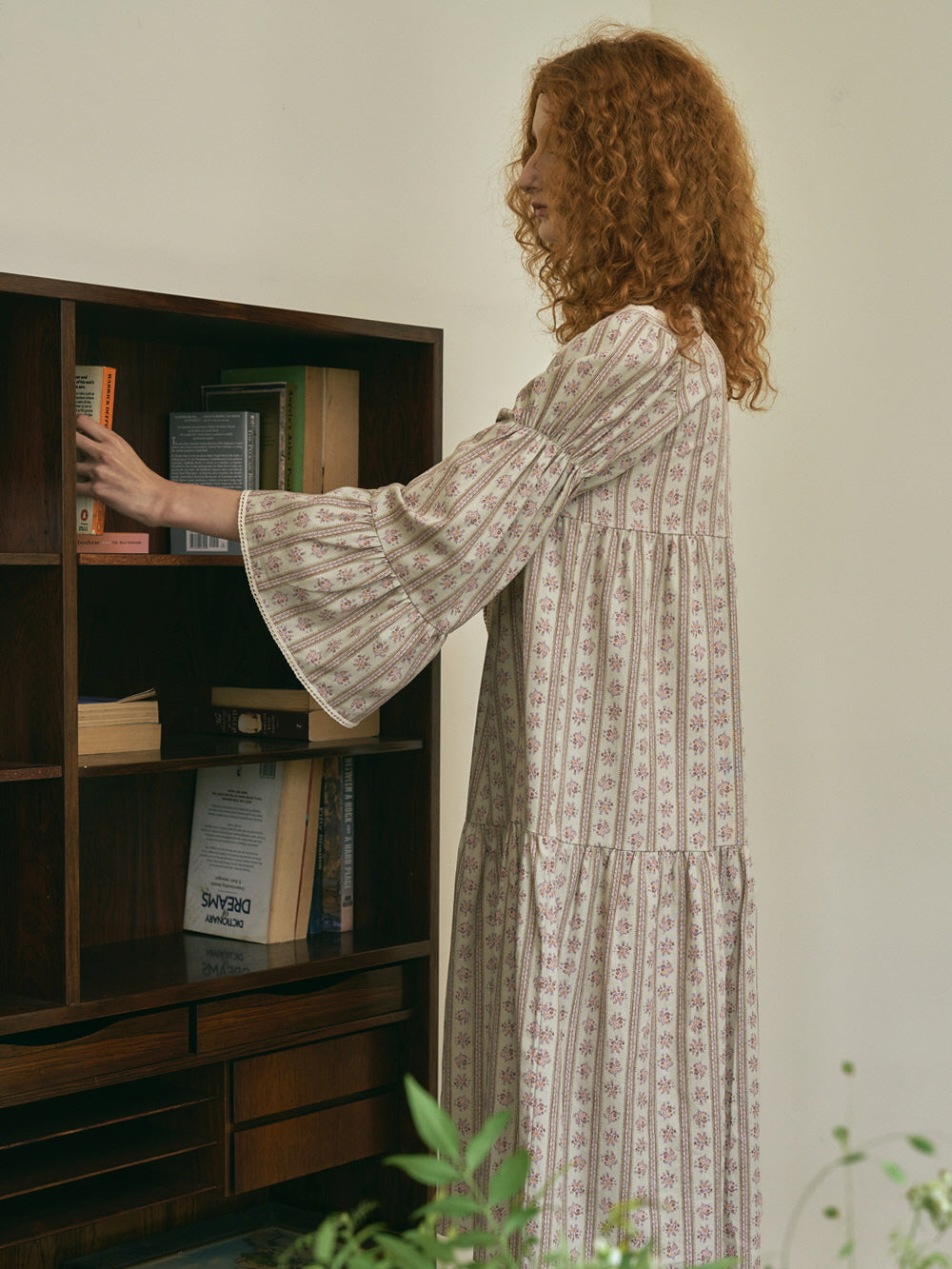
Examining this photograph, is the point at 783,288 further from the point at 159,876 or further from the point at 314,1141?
the point at 314,1141

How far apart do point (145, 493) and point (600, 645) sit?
556mm

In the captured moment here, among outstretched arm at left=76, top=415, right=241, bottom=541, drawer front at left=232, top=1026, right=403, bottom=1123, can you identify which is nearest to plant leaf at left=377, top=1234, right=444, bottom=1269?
outstretched arm at left=76, top=415, right=241, bottom=541

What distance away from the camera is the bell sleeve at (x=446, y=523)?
1476 mm

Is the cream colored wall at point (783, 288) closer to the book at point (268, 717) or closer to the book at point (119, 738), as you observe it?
the book at point (268, 717)

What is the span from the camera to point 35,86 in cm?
193

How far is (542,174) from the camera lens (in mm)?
1695

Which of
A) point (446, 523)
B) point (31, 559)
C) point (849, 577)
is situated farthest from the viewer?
point (849, 577)

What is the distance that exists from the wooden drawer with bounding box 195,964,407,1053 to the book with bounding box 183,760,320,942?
118mm

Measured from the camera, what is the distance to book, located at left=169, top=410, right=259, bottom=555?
1895 mm

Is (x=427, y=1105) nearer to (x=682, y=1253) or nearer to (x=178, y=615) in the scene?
(x=682, y=1253)

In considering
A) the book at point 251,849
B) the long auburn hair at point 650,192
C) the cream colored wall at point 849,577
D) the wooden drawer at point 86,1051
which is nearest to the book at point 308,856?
the book at point 251,849

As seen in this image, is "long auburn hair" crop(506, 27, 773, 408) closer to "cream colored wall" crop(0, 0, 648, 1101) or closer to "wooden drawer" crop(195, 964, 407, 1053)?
"cream colored wall" crop(0, 0, 648, 1101)

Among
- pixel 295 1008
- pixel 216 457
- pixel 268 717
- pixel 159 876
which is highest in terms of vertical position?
pixel 216 457

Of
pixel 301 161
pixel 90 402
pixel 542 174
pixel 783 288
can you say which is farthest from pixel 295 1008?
pixel 783 288
